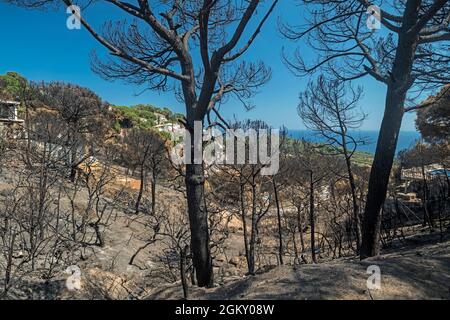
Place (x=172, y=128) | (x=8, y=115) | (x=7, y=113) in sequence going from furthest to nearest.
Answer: (x=7, y=113)
(x=8, y=115)
(x=172, y=128)

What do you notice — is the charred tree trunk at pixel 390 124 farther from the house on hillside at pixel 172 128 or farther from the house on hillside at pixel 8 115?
the house on hillside at pixel 8 115

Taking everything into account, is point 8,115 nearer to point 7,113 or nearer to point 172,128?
point 7,113

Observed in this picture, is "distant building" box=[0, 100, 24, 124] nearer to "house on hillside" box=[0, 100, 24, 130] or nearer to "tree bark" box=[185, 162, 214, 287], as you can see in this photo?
"house on hillside" box=[0, 100, 24, 130]

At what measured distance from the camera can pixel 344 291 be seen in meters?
2.68

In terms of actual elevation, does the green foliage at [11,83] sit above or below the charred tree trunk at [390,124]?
above

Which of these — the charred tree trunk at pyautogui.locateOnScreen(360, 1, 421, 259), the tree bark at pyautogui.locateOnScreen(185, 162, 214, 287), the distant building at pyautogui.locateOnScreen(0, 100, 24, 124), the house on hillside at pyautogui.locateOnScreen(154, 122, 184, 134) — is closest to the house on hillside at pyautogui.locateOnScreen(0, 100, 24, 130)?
the distant building at pyautogui.locateOnScreen(0, 100, 24, 124)

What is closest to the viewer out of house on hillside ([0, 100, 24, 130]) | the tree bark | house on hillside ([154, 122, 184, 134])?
the tree bark

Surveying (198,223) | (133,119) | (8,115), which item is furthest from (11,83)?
(198,223)

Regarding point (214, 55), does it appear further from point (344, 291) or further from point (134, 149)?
point (134, 149)

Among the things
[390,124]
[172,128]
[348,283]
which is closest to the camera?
[348,283]

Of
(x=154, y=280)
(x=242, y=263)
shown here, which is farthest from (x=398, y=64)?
(x=242, y=263)

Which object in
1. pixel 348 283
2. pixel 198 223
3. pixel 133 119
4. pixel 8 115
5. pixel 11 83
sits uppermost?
pixel 11 83

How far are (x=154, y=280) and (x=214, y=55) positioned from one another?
6910mm

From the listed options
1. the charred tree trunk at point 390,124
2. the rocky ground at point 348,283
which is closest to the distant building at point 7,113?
the rocky ground at point 348,283
